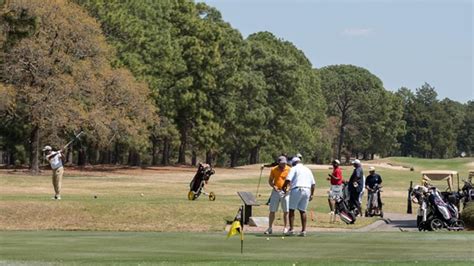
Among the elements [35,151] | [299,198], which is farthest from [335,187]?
[35,151]

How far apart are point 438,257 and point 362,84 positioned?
136 metres

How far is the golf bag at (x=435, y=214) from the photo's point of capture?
90.2 ft

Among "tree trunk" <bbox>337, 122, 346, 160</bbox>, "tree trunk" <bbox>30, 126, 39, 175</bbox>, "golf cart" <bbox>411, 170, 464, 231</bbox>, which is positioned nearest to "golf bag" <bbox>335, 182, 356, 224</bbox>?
"golf cart" <bbox>411, 170, 464, 231</bbox>

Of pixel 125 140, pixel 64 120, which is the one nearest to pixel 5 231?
pixel 64 120

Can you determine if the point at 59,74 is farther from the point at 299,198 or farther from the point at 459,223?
the point at 299,198

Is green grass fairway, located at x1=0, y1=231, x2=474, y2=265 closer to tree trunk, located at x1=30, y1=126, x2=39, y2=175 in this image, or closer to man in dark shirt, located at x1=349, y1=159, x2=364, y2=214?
man in dark shirt, located at x1=349, y1=159, x2=364, y2=214

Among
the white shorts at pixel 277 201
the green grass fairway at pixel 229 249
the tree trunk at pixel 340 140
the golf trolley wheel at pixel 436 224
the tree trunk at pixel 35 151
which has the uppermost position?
the tree trunk at pixel 340 140

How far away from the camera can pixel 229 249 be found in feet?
65.7

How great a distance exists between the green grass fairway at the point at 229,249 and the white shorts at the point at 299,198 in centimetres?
83

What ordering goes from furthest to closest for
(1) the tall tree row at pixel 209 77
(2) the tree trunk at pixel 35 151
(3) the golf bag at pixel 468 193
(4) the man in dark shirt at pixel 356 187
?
1. (1) the tall tree row at pixel 209 77
2. (2) the tree trunk at pixel 35 151
3. (4) the man in dark shirt at pixel 356 187
4. (3) the golf bag at pixel 468 193

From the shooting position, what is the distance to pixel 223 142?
99.3 meters

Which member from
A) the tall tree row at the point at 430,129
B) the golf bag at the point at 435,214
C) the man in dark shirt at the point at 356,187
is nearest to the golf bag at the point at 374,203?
the man in dark shirt at the point at 356,187

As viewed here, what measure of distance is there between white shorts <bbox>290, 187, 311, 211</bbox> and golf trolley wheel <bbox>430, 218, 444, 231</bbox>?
5792 millimetres

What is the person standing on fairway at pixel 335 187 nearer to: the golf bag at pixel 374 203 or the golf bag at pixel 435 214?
the golf bag at pixel 374 203
